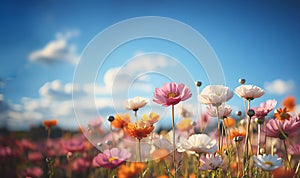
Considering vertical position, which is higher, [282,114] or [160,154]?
[282,114]

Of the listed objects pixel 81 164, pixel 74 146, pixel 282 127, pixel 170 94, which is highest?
pixel 170 94

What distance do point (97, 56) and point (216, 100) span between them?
2.21 ft

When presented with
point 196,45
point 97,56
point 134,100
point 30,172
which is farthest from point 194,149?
point 30,172

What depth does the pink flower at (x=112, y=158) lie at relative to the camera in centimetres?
99

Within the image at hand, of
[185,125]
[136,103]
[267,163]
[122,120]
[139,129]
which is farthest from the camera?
[185,125]

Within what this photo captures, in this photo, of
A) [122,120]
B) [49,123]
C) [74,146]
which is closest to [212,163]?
[122,120]

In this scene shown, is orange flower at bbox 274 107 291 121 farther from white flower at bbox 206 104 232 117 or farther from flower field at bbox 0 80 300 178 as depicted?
white flower at bbox 206 104 232 117

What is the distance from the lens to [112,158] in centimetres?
102

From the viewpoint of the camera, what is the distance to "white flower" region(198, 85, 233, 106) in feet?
3.36

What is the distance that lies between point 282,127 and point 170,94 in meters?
0.33

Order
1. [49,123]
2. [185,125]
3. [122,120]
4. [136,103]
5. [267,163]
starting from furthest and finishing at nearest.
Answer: [49,123] → [185,125] → [122,120] → [136,103] → [267,163]

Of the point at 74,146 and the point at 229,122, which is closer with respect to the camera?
the point at 229,122

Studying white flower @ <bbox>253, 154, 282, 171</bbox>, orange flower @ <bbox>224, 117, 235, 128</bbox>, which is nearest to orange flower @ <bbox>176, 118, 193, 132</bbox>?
orange flower @ <bbox>224, 117, 235, 128</bbox>

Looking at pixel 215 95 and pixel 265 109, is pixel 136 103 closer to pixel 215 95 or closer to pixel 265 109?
pixel 215 95
